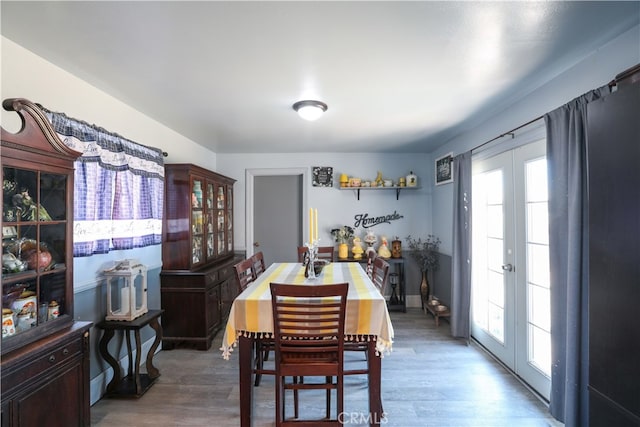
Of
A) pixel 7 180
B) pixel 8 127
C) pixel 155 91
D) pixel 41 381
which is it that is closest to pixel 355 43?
pixel 155 91

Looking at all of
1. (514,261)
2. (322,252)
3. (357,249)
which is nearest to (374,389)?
(514,261)

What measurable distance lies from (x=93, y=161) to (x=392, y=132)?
2.82 metres

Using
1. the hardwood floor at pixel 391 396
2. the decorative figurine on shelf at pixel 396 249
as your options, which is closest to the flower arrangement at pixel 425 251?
the decorative figurine on shelf at pixel 396 249

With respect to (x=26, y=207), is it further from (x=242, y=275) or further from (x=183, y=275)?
(x=183, y=275)

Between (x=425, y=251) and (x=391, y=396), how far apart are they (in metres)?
2.40

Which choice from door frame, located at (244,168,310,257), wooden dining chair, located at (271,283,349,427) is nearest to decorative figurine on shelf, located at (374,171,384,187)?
door frame, located at (244,168,310,257)

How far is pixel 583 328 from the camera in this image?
1.68m

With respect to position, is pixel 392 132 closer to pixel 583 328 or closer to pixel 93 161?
pixel 583 328

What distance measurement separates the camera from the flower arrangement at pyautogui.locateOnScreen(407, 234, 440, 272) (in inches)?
167

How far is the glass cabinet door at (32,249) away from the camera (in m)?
1.44

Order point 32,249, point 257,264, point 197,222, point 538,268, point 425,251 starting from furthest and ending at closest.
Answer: point 425,251 < point 197,222 < point 257,264 < point 538,268 < point 32,249

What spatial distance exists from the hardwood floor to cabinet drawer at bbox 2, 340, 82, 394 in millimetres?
797

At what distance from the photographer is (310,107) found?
2.43 meters

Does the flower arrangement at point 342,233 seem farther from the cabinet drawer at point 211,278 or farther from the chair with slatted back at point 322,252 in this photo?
the cabinet drawer at point 211,278
